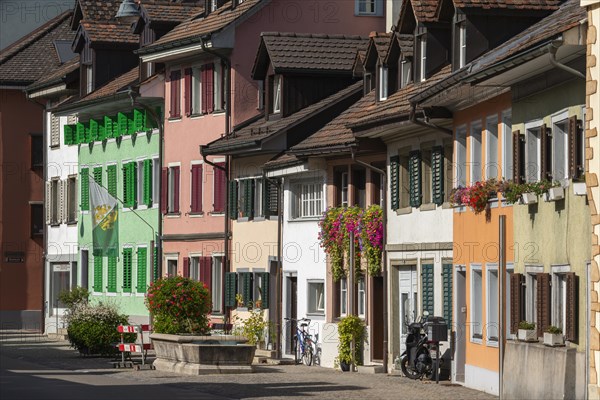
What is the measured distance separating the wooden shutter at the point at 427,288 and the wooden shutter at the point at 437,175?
1.44 meters

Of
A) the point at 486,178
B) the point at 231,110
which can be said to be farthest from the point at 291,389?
the point at 231,110

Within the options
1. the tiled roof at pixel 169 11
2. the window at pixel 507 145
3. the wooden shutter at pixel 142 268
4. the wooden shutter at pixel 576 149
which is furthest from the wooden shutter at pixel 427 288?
the wooden shutter at pixel 142 268

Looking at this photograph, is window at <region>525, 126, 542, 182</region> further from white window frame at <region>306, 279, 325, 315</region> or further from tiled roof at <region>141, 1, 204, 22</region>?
tiled roof at <region>141, 1, 204, 22</region>

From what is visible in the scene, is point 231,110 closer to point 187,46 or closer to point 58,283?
point 187,46

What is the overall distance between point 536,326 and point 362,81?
1828 cm

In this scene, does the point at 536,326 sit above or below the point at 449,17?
below

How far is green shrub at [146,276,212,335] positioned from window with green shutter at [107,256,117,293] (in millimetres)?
16768

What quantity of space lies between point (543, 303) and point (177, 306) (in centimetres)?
1456

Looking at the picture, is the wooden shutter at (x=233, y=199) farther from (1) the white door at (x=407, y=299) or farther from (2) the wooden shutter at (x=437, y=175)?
(2) the wooden shutter at (x=437, y=175)

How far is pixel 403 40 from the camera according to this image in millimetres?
36750

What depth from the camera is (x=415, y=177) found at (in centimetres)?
3528

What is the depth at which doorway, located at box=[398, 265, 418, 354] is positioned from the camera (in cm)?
3569

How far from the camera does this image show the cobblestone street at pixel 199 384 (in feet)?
94.1

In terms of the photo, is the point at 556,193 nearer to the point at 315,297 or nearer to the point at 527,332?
the point at 527,332
